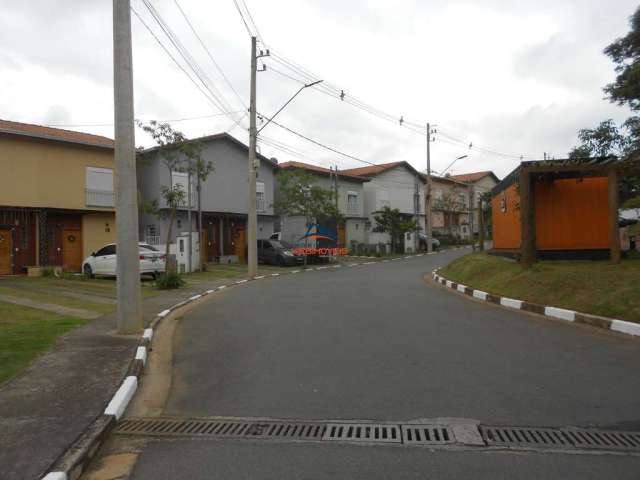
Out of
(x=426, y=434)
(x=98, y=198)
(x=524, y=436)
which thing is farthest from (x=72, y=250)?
(x=524, y=436)

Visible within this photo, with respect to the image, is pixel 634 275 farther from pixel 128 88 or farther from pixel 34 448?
pixel 34 448

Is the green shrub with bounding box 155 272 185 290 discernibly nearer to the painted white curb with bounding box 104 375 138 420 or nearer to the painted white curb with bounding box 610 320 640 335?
the painted white curb with bounding box 104 375 138 420

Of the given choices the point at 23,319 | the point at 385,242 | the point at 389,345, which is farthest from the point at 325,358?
the point at 385,242

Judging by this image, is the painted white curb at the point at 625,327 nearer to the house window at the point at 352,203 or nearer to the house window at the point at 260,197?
the house window at the point at 260,197

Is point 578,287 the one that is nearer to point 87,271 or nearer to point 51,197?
point 87,271

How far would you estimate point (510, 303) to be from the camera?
11461mm

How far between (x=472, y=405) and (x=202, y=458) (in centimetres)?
242

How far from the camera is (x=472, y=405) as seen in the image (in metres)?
4.95

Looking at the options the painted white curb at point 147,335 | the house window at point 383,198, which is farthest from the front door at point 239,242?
the painted white curb at point 147,335

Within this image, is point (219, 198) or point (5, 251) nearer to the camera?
point (5, 251)

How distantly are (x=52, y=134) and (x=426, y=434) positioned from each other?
82.0 feet

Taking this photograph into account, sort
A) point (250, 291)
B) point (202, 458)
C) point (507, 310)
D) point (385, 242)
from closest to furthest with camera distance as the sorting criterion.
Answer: point (202, 458), point (507, 310), point (250, 291), point (385, 242)

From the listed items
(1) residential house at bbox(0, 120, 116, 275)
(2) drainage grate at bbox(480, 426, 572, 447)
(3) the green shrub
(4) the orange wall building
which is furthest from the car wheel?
(2) drainage grate at bbox(480, 426, 572, 447)

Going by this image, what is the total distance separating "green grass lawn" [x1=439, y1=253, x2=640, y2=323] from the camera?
30.2 feet
